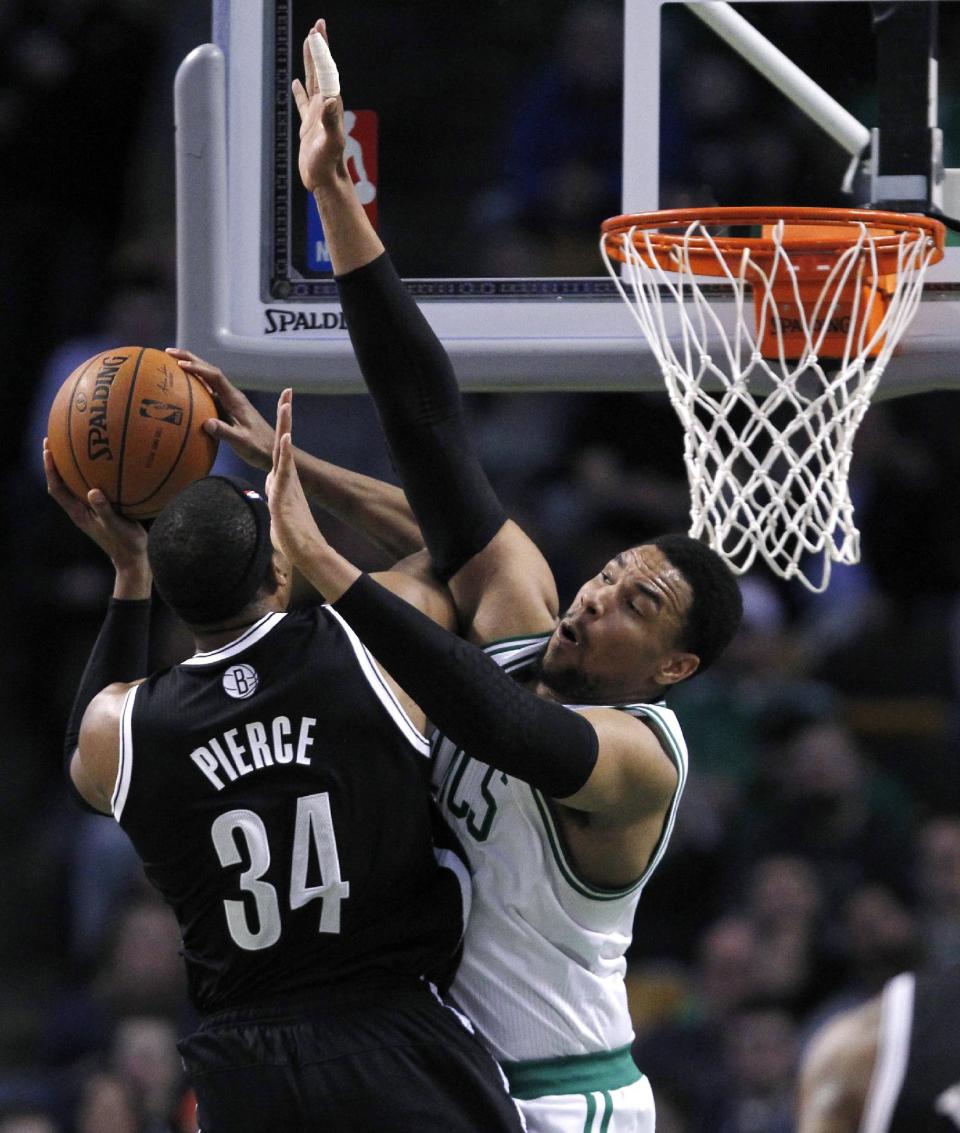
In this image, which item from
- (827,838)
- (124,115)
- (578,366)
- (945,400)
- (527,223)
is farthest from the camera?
(124,115)

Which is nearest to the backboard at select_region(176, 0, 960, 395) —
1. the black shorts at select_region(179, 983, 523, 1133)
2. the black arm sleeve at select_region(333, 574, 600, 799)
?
the black arm sleeve at select_region(333, 574, 600, 799)

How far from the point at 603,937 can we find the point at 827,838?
339 centimetres

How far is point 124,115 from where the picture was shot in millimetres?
8102

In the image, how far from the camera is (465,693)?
9.37 feet

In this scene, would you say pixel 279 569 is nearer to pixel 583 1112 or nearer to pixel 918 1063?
pixel 583 1112

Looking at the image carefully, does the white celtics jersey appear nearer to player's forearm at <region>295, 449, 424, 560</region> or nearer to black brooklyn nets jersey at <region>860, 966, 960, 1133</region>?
player's forearm at <region>295, 449, 424, 560</region>

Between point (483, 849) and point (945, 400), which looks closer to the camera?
point (483, 849)

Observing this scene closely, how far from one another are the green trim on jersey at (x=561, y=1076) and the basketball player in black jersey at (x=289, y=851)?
0.08 meters

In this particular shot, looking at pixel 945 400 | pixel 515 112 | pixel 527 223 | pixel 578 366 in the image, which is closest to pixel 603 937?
pixel 578 366

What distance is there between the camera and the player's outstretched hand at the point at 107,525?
3404 mm

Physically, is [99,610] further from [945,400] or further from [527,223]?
[527,223]

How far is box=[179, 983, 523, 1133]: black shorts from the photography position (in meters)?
2.99

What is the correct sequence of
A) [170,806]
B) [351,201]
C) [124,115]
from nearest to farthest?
[170,806], [351,201], [124,115]

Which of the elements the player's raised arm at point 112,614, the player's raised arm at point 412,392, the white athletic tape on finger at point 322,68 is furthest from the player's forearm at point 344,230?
the player's raised arm at point 112,614
